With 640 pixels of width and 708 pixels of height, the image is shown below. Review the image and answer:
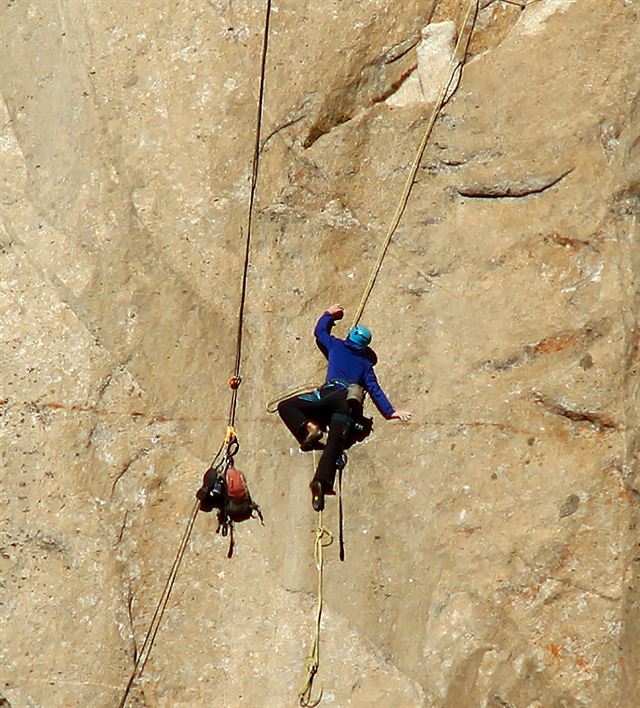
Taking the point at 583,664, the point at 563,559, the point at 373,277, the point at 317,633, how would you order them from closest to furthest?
the point at 583,664
the point at 563,559
the point at 317,633
the point at 373,277

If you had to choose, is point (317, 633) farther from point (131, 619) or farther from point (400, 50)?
point (400, 50)

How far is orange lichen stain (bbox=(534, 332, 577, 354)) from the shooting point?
8.44 m

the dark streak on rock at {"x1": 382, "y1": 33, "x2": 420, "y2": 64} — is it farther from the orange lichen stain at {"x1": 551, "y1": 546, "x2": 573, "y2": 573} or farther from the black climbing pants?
the orange lichen stain at {"x1": 551, "y1": 546, "x2": 573, "y2": 573}

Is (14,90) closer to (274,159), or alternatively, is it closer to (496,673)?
(274,159)

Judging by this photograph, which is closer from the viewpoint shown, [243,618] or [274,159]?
[243,618]

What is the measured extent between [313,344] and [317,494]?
1107 millimetres

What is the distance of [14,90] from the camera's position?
9203 millimetres

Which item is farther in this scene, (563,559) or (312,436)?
(312,436)

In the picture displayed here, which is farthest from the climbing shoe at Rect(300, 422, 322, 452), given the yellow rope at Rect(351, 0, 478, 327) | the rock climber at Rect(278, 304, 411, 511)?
the yellow rope at Rect(351, 0, 478, 327)

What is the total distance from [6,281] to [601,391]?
4194 mm

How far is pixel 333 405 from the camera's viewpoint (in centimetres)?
846

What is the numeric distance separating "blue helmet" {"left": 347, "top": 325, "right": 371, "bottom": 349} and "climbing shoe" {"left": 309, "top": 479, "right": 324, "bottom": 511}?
3.20ft

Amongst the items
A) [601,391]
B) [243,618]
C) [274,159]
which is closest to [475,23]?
[274,159]

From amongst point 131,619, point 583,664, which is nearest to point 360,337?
point 131,619
